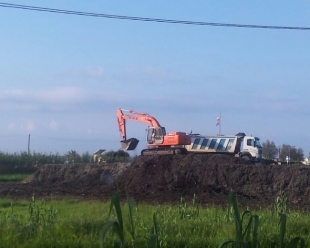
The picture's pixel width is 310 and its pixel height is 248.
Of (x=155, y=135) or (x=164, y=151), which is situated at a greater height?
(x=155, y=135)

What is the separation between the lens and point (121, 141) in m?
40.8

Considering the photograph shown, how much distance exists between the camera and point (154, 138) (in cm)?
3962

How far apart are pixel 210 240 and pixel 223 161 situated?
1851cm

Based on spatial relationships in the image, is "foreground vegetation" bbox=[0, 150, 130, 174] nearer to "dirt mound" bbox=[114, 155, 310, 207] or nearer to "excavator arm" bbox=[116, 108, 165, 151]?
"excavator arm" bbox=[116, 108, 165, 151]

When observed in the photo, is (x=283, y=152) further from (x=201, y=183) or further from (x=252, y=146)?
(x=201, y=183)

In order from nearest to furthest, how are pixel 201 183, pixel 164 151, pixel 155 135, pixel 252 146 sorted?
pixel 201 183, pixel 164 151, pixel 155 135, pixel 252 146

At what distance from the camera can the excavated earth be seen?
2286 centimetres

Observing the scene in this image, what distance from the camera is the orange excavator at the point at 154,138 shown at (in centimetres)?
3833

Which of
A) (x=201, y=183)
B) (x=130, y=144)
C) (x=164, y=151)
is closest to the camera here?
(x=201, y=183)

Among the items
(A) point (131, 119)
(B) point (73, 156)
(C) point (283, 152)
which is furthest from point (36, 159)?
(C) point (283, 152)

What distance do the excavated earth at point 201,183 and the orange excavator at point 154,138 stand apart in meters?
9.27

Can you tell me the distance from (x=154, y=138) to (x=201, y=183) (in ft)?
48.4

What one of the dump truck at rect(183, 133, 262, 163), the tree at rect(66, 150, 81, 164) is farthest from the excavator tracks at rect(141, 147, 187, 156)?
the tree at rect(66, 150, 81, 164)

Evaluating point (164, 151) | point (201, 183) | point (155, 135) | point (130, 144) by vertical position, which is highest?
point (155, 135)
